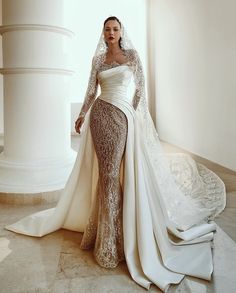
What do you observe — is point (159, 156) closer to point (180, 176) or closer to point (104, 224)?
point (104, 224)

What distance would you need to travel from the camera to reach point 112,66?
73.0 inches

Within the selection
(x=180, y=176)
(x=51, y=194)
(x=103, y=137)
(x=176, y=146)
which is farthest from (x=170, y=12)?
(x=103, y=137)

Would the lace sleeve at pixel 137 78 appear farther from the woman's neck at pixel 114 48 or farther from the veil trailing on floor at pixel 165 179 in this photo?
the woman's neck at pixel 114 48

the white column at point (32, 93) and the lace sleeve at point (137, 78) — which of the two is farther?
the white column at point (32, 93)

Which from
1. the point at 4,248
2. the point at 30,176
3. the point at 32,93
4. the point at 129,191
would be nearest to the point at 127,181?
the point at 129,191

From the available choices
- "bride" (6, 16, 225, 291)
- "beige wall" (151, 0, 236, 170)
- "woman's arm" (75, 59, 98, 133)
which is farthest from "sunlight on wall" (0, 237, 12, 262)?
"beige wall" (151, 0, 236, 170)

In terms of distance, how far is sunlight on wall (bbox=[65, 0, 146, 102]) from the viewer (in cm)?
784

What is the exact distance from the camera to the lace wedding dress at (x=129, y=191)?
1.76m

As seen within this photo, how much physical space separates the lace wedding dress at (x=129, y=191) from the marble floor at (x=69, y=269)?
0.06 meters

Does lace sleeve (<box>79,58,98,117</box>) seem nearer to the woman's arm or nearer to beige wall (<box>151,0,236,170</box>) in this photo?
the woman's arm

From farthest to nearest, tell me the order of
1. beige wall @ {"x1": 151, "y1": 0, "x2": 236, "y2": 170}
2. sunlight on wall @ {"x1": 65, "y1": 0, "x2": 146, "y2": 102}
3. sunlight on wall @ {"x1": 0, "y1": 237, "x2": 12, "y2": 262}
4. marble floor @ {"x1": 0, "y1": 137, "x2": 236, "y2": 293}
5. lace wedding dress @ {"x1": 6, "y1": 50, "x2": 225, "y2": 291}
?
sunlight on wall @ {"x1": 65, "y1": 0, "x2": 146, "y2": 102} → beige wall @ {"x1": 151, "y1": 0, "x2": 236, "y2": 170} → sunlight on wall @ {"x1": 0, "y1": 237, "x2": 12, "y2": 262} → lace wedding dress @ {"x1": 6, "y1": 50, "x2": 225, "y2": 291} → marble floor @ {"x1": 0, "y1": 137, "x2": 236, "y2": 293}

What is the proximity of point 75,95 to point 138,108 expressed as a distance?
6.55 m

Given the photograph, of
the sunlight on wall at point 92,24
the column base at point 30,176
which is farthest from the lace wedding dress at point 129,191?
the sunlight on wall at point 92,24

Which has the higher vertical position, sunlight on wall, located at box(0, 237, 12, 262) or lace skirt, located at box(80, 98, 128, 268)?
lace skirt, located at box(80, 98, 128, 268)
